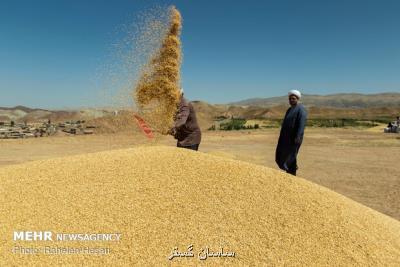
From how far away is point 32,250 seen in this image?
2.69m

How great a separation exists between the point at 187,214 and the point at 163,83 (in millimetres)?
2580

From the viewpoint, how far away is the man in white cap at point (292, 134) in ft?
16.3

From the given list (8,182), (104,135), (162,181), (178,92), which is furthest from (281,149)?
(104,135)

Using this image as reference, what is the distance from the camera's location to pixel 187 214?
123 inches

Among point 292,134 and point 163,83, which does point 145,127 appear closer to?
point 163,83

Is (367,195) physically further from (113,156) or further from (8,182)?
(8,182)

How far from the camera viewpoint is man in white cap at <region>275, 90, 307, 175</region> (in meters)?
4.95

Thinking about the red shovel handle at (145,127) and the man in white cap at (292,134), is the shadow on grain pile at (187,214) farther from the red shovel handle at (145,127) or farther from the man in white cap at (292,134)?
the red shovel handle at (145,127)

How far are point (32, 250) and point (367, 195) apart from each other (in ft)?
17.6

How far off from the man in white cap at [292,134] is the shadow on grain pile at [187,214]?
3.25ft

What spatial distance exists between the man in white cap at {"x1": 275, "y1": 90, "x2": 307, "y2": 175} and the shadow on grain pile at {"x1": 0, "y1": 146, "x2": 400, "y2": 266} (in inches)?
39.1

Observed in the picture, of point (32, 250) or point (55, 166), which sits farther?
point (55, 166)

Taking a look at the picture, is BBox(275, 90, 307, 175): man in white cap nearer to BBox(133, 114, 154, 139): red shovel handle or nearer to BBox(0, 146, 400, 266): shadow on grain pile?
BBox(0, 146, 400, 266): shadow on grain pile

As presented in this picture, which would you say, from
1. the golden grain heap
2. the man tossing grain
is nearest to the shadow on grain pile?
the man tossing grain
